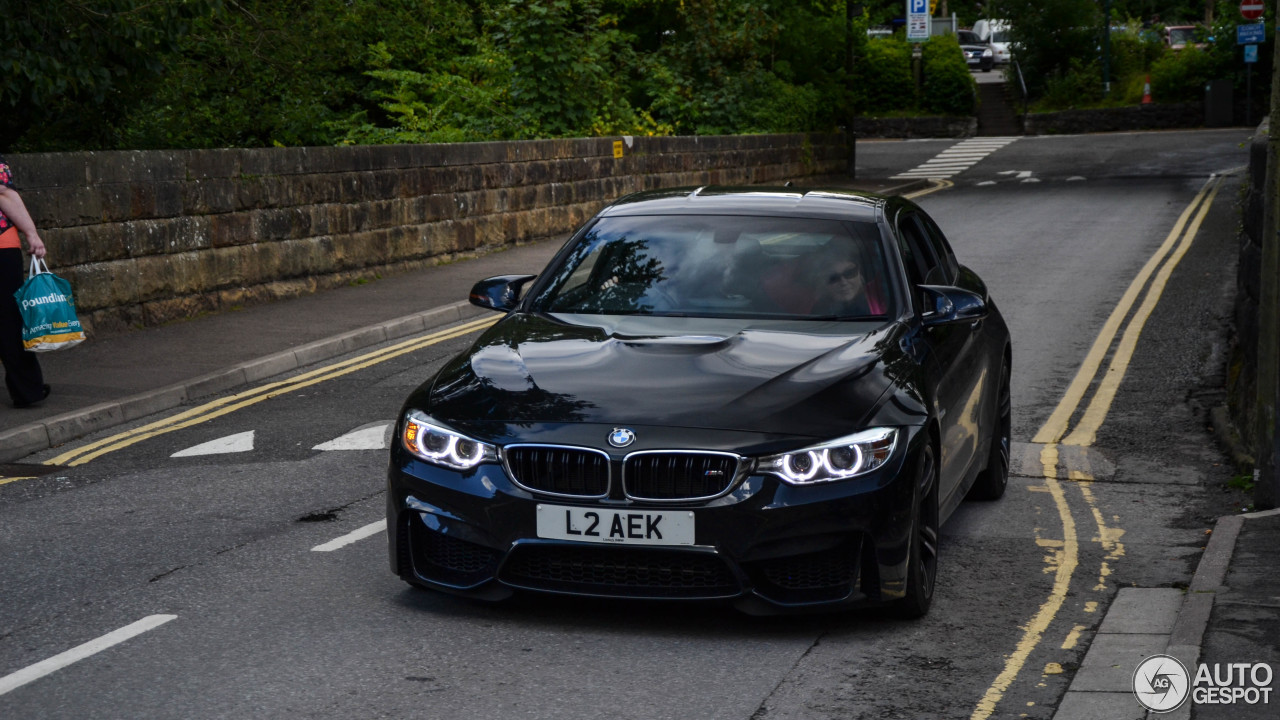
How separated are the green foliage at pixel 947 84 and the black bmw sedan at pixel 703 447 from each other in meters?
47.3

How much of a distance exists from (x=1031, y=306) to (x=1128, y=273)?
3.15 m

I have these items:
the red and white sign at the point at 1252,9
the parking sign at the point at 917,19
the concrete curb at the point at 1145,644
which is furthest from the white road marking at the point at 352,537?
the parking sign at the point at 917,19

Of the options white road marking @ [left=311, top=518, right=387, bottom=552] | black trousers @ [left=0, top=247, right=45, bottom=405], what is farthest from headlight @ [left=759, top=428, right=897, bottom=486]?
black trousers @ [left=0, top=247, right=45, bottom=405]

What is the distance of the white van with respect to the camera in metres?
57.9

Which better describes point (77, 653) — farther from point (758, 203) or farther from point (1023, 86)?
point (1023, 86)

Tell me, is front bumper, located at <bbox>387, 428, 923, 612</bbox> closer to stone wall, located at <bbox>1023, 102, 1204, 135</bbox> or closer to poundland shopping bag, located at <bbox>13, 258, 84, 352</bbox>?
poundland shopping bag, located at <bbox>13, 258, 84, 352</bbox>

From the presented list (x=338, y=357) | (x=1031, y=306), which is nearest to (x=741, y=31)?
(x=1031, y=306)

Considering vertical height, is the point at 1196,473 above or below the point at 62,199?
below

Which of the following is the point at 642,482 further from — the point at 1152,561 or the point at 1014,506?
the point at 1014,506

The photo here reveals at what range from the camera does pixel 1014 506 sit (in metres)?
7.65

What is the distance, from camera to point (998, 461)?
7.77m

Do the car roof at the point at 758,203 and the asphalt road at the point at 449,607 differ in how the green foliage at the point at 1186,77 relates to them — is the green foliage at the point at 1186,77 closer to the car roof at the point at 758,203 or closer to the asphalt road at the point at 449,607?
the asphalt road at the point at 449,607

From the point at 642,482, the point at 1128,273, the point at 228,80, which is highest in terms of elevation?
the point at 228,80

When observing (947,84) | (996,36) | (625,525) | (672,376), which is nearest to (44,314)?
(672,376)
